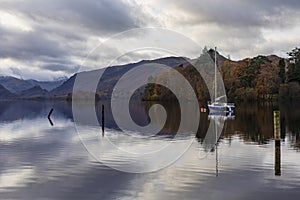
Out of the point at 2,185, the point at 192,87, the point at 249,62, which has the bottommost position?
the point at 2,185

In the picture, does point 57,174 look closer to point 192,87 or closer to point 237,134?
point 237,134

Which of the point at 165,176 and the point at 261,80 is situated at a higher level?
the point at 261,80

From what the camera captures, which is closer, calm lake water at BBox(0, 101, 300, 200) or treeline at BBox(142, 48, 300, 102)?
calm lake water at BBox(0, 101, 300, 200)

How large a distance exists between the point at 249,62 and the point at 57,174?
113 m

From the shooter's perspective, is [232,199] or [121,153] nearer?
[232,199]

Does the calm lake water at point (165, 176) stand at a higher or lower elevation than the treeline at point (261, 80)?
lower

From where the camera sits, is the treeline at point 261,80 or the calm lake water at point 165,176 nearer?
the calm lake water at point 165,176

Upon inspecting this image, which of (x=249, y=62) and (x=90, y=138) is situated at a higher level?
(x=249, y=62)

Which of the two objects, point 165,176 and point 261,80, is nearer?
point 165,176

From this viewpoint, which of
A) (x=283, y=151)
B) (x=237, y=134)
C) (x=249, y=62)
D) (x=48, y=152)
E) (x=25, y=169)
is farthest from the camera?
(x=249, y=62)

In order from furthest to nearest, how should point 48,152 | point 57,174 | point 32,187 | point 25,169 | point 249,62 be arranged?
point 249,62 < point 48,152 < point 25,169 < point 57,174 < point 32,187

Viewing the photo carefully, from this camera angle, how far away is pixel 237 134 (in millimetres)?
36844

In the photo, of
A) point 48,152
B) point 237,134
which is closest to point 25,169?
point 48,152

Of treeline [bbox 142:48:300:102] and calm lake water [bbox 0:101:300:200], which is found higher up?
treeline [bbox 142:48:300:102]
